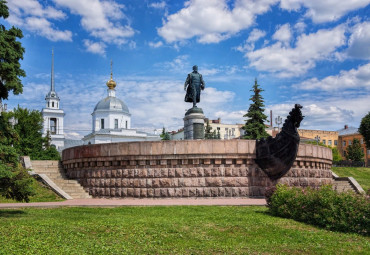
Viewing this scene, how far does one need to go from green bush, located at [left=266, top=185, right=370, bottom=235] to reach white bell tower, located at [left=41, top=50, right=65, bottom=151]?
6619 cm

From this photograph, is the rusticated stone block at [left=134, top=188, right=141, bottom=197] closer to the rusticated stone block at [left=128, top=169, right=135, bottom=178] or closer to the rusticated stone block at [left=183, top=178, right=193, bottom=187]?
the rusticated stone block at [left=128, top=169, right=135, bottom=178]

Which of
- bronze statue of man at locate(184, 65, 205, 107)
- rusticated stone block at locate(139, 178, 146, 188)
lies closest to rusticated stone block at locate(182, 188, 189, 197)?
rusticated stone block at locate(139, 178, 146, 188)

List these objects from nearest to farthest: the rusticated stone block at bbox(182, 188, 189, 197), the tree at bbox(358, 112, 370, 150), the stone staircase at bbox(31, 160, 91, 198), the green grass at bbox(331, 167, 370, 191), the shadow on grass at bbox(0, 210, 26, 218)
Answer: the shadow on grass at bbox(0, 210, 26, 218)
the rusticated stone block at bbox(182, 188, 189, 197)
the stone staircase at bbox(31, 160, 91, 198)
the green grass at bbox(331, 167, 370, 191)
the tree at bbox(358, 112, 370, 150)

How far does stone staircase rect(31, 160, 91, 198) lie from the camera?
52.8 feet

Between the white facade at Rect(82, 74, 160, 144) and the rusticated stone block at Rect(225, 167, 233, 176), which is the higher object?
the white facade at Rect(82, 74, 160, 144)

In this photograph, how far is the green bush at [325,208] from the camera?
8492 mm

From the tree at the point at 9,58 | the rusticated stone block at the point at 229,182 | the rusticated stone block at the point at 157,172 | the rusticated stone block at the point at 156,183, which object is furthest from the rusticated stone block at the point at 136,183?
the tree at the point at 9,58

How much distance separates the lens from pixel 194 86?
64.3 ft

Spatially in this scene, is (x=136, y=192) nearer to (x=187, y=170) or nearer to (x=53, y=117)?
(x=187, y=170)

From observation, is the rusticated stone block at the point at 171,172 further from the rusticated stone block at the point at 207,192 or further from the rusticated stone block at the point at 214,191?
the rusticated stone block at the point at 214,191

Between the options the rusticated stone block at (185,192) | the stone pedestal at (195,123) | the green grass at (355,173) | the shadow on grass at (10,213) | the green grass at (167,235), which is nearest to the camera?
the green grass at (167,235)

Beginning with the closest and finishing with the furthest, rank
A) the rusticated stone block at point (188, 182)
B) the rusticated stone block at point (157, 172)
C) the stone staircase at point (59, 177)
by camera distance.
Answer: the rusticated stone block at point (188, 182), the rusticated stone block at point (157, 172), the stone staircase at point (59, 177)

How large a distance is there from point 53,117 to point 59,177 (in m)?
57.4

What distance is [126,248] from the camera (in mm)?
6645
